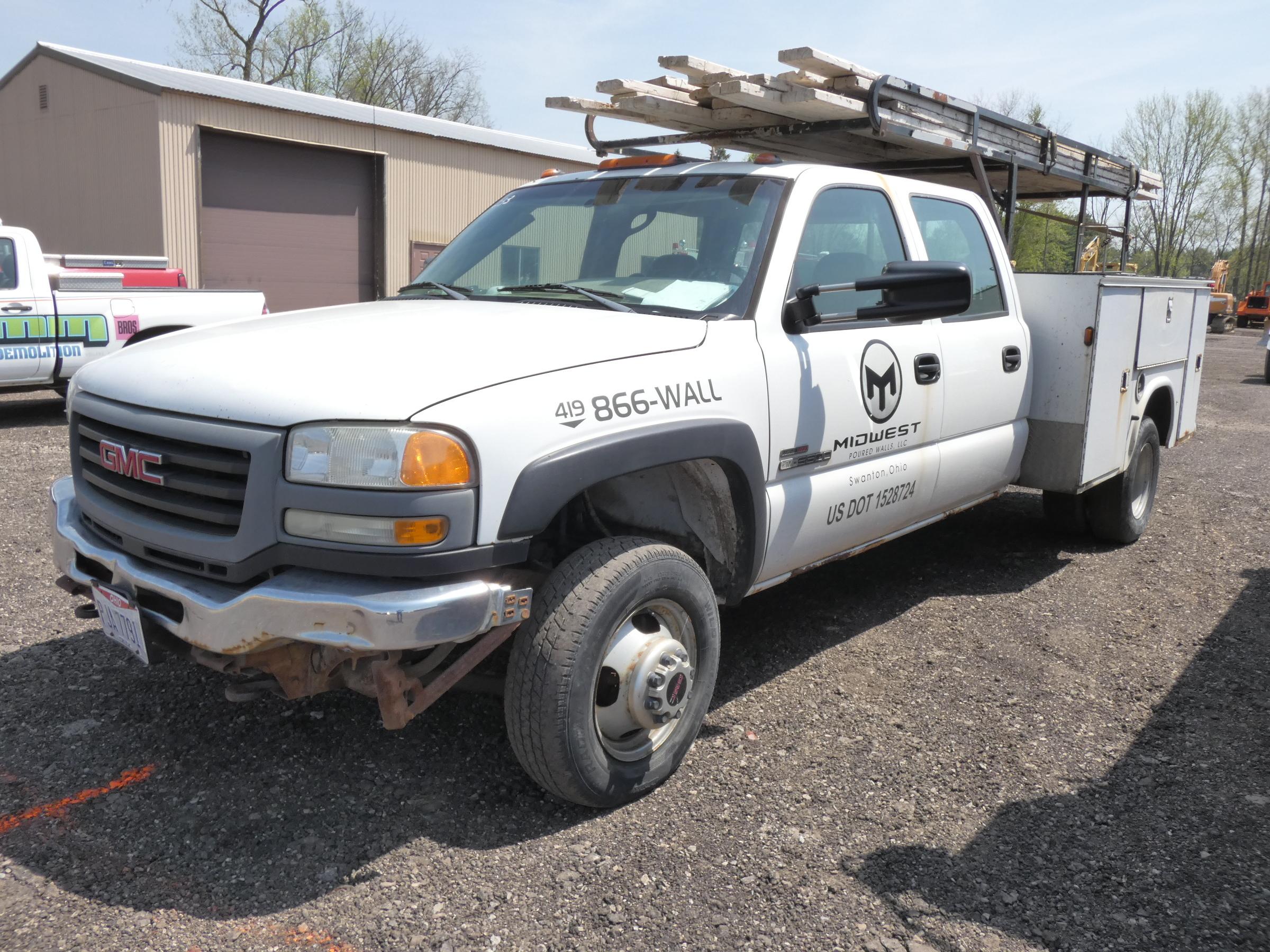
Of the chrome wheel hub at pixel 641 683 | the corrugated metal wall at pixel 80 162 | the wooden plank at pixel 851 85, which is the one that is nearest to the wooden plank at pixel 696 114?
the wooden plank at pixel 851 85

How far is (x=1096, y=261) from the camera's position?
11656 mm

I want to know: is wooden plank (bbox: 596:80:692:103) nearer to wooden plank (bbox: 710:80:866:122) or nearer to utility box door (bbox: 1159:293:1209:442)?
wooden plank (bbox: 710:80:866:122)

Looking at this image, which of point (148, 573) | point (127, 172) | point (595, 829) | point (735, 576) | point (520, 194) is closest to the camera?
point (148, 573)

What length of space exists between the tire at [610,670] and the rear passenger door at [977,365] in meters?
1.76

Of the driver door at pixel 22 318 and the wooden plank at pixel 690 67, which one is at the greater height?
the wooden plank at pixel 690 67

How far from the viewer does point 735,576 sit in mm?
3584

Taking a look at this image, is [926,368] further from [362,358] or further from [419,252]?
[419,252]

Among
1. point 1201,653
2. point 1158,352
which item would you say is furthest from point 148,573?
point 1158,352

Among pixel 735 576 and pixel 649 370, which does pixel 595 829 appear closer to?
pixel 735 576

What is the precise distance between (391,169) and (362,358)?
1740cm

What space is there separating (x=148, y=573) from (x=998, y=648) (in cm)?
343

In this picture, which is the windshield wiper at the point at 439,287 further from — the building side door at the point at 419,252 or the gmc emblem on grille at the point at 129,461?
the building side door at the point at 419,252

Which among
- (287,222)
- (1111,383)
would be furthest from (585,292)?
(287,222)

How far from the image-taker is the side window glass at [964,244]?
461cm
